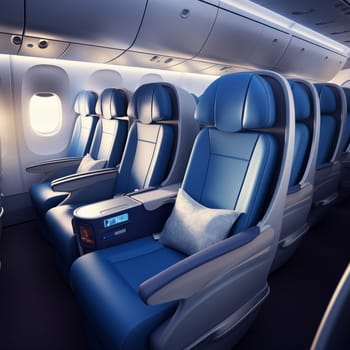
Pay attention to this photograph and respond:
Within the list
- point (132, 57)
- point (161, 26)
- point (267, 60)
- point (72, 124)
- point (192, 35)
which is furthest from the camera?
point (267, 60)

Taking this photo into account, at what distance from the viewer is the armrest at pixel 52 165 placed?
3.07 m

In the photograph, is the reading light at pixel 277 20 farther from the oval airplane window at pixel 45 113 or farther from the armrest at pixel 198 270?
the armrest at pixel 198 270

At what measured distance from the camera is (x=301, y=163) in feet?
7.23

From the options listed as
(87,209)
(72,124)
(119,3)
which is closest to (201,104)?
(87,209)

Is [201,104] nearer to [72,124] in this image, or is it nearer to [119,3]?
[119,3]

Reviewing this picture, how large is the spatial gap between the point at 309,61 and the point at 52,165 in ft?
Result: 18.0

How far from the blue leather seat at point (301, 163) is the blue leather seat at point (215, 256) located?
584mm

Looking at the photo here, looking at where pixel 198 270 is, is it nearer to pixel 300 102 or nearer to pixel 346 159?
pixel 300 102

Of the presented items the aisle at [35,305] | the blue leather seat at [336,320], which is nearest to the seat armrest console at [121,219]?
the aisle at [35,305]

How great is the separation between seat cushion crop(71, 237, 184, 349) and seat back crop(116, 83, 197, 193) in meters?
0.66

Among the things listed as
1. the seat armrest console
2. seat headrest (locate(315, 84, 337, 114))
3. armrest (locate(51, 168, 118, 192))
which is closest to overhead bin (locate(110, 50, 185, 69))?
armrest (locate(51, 168, 118, 192))

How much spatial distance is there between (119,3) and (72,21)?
0.44 metres

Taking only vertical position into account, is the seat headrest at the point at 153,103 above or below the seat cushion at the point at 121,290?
above

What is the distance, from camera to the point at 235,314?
135cm
